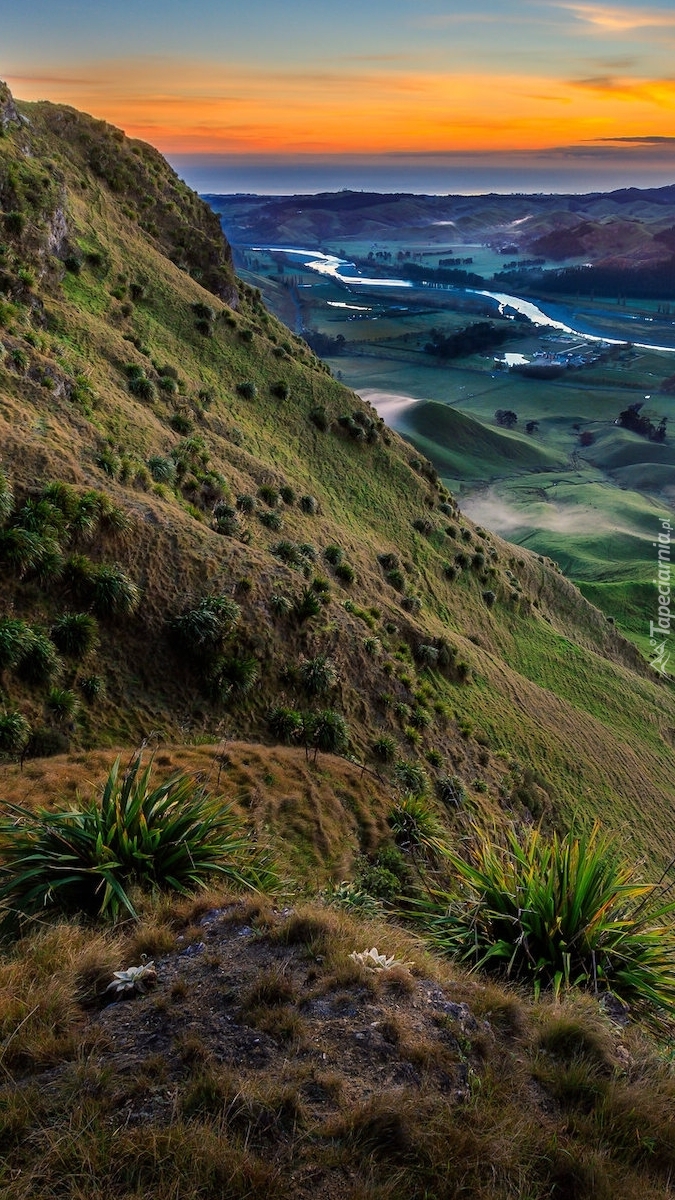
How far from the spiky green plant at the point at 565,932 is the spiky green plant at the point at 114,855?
2762 mm

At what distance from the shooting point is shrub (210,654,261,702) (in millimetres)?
18047

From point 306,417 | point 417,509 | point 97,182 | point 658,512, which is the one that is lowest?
point 658,512

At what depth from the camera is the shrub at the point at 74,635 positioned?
16.0 m

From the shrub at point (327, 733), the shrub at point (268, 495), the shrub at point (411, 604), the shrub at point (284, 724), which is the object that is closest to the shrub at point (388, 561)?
the shrub at point (411, 604)

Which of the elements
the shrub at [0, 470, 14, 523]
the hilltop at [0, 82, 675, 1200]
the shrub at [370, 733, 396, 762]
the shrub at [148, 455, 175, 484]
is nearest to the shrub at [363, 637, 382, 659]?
the hilltop at [0, 82, 675, 1200]

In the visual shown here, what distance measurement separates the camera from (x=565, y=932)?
794 cm

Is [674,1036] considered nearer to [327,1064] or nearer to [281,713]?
[327,1064]

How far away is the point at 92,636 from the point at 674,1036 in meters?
13.4

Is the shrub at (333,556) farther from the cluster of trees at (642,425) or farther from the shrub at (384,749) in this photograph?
the cluster of trees at (642,425)

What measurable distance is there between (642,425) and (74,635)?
177 meters

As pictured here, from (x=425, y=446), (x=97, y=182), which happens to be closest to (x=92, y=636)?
(x=97, y=182)

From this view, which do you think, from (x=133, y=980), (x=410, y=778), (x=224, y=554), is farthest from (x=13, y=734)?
(x=410, y=778)

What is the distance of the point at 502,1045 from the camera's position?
621 cm

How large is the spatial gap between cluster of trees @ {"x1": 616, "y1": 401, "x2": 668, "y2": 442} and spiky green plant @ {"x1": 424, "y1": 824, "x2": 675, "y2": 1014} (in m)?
175
